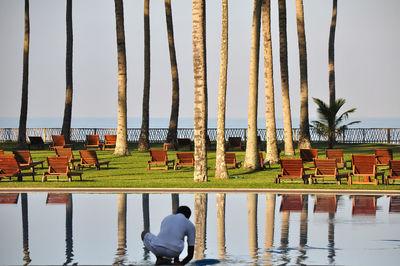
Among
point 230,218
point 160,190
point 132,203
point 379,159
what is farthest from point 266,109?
point 230,218

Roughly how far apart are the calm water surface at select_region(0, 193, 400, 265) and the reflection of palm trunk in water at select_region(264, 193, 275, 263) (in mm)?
21

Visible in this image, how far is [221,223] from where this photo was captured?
17.7 metres

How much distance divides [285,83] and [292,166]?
16458 millimetres

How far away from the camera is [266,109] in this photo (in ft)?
131

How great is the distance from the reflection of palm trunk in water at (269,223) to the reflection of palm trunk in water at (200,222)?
3.90ft

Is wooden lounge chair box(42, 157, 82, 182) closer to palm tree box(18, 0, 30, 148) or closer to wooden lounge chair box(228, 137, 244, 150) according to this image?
wooden lounge chair box(228, 137, 244, 150)

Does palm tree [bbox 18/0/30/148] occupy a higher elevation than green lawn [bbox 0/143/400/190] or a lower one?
higher

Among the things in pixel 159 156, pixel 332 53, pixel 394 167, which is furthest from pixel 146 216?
pixel 332 53

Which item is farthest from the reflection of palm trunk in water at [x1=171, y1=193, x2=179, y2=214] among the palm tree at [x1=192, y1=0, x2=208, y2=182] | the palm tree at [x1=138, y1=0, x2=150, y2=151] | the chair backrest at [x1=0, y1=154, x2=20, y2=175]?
the palm tree at [x1=138, y1=0, x2=150, y2=151]

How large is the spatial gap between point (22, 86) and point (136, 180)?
28339 millimetres

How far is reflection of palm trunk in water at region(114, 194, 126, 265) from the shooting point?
12.9 metres

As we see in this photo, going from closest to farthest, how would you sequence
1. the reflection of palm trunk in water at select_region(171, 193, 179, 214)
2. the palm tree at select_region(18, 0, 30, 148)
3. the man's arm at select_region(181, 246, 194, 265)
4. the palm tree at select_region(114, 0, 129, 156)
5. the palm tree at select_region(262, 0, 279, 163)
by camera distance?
the man's arm at select_region(181, 246, 194, 265) < the reflection of palm trunk in water at select_region(171, 193, 179, 214) < the palm tree at select_region(262, 0, 279, 163) < the palm tree at select_region(114, 0, 129, 156) < the palm tree at select_region(18, 0, 30, 148)

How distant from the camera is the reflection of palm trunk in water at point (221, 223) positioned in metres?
13.8

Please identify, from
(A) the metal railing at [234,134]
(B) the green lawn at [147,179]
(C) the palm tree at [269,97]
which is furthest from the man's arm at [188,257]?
(A) the metal railing at [234,134]
